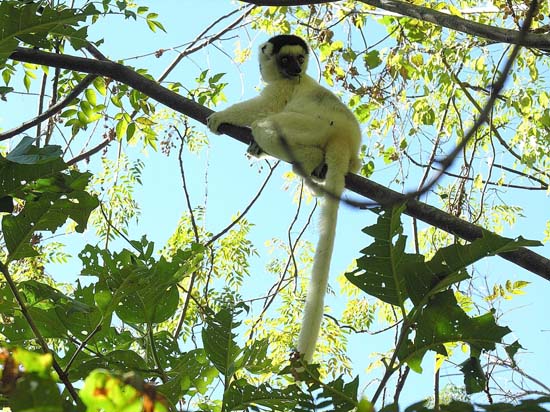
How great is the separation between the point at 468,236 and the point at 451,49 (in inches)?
145

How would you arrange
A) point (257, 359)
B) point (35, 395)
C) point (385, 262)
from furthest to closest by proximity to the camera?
1. point (257, 359)
2. point (385, 262)
3. point (35, 395)

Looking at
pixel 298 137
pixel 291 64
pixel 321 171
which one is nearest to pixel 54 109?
pixel 298 137

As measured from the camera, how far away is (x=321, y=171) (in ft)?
16.3

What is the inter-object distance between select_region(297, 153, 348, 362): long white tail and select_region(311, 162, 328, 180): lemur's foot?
0.13 meters

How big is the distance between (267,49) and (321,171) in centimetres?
216

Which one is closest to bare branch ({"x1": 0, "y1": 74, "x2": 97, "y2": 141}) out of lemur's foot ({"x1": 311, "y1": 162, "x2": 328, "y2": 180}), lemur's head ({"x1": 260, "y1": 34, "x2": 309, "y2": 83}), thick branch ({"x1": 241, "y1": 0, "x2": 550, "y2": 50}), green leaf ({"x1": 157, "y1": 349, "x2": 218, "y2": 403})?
thick branch ({"x1": 241, "y1": 0, "x2": 550, "y2": 50})

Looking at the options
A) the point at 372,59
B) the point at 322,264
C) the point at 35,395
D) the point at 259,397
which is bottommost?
the point at 35,395

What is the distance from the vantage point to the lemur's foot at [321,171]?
4957mm

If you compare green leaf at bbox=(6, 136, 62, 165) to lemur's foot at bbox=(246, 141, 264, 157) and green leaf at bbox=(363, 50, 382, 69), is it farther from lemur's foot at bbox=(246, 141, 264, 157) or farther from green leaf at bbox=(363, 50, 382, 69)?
green leaf at bbox=(363, 50, 382, 69)

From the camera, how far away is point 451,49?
21.7 ft

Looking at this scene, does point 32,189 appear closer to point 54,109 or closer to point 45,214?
point 45,214

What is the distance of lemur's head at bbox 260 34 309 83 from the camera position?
6309 millimetres

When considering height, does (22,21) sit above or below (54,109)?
below

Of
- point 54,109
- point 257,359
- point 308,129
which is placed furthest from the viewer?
point 308,129
